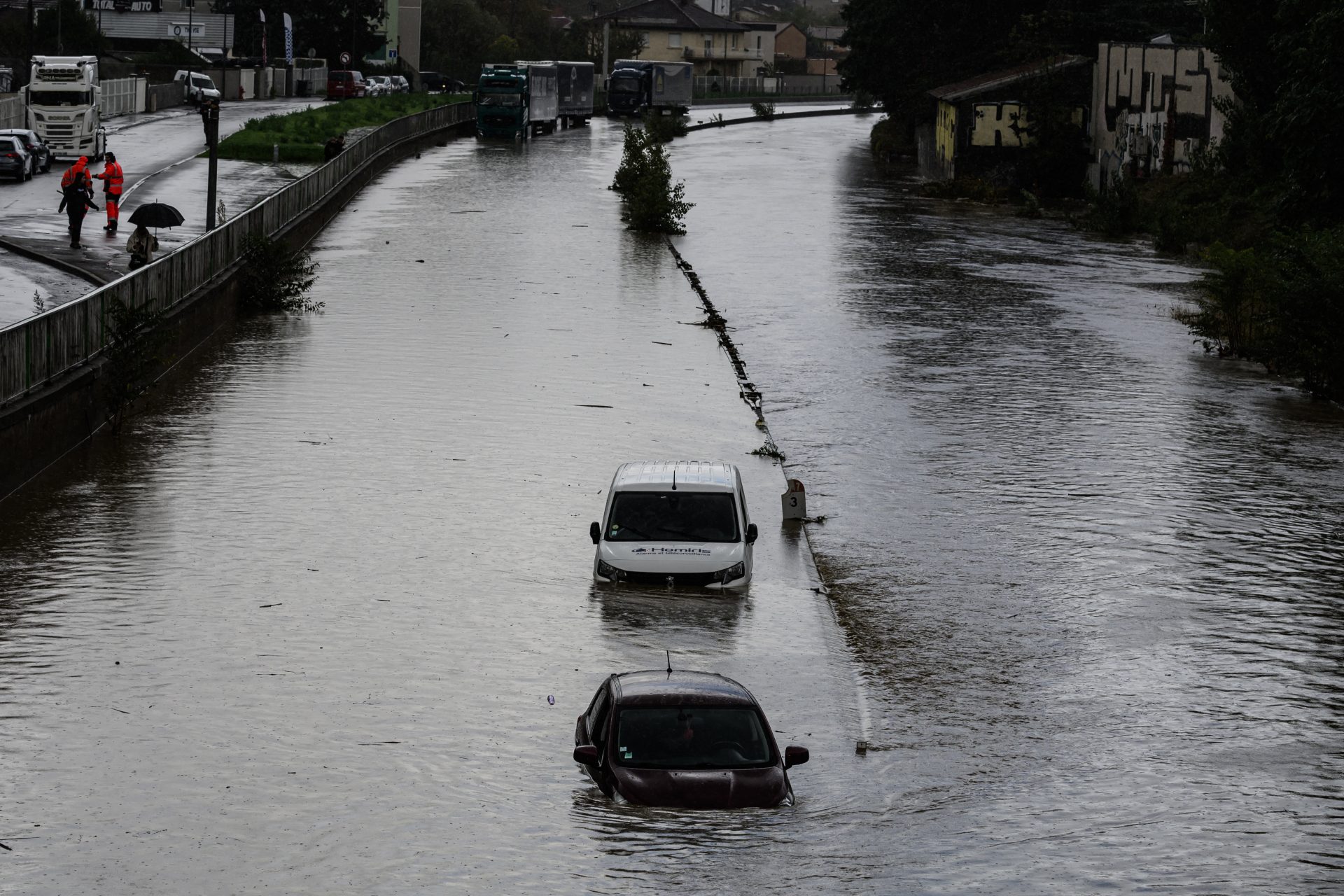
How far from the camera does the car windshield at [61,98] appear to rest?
5812 cm

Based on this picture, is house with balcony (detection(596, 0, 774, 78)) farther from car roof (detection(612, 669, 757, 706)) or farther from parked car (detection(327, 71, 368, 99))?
car roof (detection(612, 669, 757, 706))

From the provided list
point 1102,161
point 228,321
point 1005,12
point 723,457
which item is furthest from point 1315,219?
point 1005,12

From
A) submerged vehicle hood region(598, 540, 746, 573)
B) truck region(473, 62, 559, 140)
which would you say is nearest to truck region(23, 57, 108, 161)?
truck region(473, 62, 559, 140)

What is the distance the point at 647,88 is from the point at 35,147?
65.2m

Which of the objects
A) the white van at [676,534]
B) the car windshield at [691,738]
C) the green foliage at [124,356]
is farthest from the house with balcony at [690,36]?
the car windshield at [691,738]

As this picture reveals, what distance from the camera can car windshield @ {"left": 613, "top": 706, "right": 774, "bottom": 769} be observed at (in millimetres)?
13242

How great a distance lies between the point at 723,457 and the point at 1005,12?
2361 inches

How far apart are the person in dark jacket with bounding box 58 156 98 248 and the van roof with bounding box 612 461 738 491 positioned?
23.5 meters

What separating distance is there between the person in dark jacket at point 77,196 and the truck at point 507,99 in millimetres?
49341

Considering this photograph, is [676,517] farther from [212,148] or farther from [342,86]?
[342,86]

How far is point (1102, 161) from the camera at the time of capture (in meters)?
69.1

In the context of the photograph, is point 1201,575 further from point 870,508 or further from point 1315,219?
point 1315,219

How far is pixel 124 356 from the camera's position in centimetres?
2719

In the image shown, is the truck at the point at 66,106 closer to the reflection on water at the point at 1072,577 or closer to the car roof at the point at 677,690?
the reflection on water at the point at 1072,577
